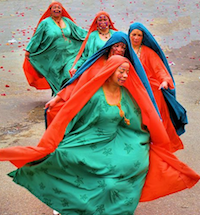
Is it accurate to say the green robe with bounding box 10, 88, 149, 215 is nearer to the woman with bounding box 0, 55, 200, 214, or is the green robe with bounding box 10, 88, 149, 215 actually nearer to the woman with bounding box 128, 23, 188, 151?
the woman with bounding box 0, 55, 200, 214

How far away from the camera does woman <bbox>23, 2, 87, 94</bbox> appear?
730 centimetres

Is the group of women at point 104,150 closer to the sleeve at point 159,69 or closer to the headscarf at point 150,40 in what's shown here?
the sleeve at point 159,69

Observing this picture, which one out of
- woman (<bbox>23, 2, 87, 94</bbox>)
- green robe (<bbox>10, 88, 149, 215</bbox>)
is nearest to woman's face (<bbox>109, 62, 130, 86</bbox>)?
green robe (<bbox>10, 88, 149, 215</bbox>)

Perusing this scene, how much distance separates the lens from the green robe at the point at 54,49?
24.0 feet

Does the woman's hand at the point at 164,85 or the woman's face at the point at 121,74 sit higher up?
the woman's face at the point at 121,74

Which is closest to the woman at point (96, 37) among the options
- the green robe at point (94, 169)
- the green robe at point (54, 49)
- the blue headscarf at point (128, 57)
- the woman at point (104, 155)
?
the green robe at point (54, 49)

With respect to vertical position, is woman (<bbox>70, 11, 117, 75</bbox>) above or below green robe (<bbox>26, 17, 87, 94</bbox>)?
above

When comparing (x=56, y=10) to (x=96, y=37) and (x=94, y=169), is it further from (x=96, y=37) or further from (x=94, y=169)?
(x=94, y=169)

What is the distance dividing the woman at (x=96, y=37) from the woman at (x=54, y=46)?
43.6 inches

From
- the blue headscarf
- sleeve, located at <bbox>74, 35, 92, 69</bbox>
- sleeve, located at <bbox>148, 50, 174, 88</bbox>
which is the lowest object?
sleeve, located at <bbox>74, 35, 92, 69</bbox>

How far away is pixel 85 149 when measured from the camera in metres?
3.63

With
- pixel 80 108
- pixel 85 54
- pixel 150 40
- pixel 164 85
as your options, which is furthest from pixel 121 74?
pixel 85 54

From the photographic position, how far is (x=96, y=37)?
628cm

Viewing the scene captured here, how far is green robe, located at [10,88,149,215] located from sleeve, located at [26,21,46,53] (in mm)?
3867
